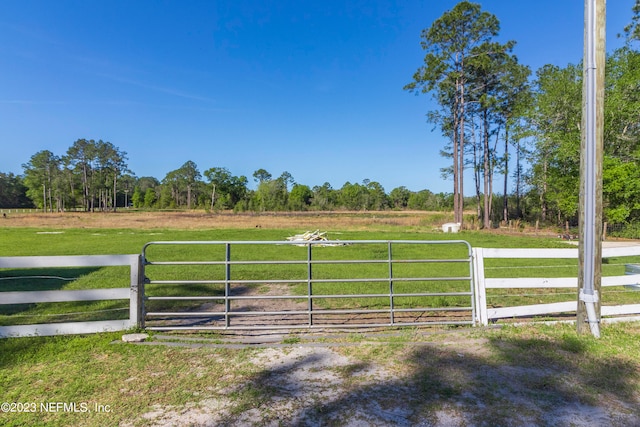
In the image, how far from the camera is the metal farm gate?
466 centimetres

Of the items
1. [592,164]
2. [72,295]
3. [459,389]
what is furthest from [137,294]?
[592,164]

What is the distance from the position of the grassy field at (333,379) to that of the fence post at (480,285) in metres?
0.36

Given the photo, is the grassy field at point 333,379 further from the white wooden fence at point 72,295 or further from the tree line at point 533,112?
the tree line at point 533,112

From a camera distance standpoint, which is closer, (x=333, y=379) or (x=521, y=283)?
(x=333, y=379)

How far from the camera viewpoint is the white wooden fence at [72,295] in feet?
14.0

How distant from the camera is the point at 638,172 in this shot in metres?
20.8

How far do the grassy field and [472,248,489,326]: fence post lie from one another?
14.1 inches

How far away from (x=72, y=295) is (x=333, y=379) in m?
3.57

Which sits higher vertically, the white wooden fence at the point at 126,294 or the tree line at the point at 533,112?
the tree line at the point at 533,112

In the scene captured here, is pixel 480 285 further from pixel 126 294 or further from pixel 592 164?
pixel 126 294

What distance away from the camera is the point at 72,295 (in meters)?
4.39

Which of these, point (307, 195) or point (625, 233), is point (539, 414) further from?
point (307, 195)

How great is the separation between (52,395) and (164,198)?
101 metres

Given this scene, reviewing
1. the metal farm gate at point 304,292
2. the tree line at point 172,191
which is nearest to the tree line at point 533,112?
the metal farm gate at point 304,292
